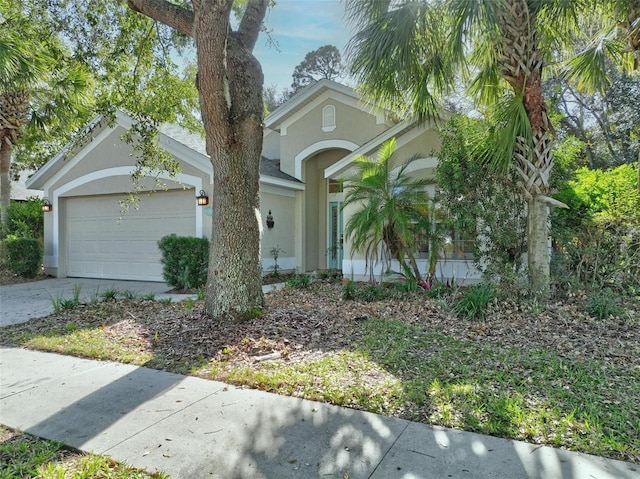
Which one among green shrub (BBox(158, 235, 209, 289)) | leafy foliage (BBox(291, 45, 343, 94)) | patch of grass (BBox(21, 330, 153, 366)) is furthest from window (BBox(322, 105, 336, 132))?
leafy foliage (BBox(291, 45, 343, 94))

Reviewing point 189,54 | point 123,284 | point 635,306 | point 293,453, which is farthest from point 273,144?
point 293,453

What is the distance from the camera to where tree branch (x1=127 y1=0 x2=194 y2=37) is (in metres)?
6.00

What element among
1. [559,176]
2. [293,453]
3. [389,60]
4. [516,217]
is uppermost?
[389,60]

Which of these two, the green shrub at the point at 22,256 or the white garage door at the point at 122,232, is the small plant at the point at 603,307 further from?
the green shrub at the point at 22,256

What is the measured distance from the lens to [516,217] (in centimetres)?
719

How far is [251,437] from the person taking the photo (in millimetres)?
2957

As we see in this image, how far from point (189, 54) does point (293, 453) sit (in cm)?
936


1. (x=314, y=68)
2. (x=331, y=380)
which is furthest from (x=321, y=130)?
(x=314, y=68)

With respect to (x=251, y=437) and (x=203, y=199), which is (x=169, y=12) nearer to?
(x=203, y=199)

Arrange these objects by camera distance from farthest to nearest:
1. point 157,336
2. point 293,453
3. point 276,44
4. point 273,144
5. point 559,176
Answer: point 273,144 → point 276,44 → point 559,176 → point 157,336 → point 293,453

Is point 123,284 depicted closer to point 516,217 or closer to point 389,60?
point 389,60

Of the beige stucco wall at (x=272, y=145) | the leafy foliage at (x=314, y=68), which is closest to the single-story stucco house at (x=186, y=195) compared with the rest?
the beige stucco wall at (x=272, y=145)

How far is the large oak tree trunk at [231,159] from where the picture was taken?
212 inches

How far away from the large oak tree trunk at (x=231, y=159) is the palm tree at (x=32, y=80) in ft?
12.4
